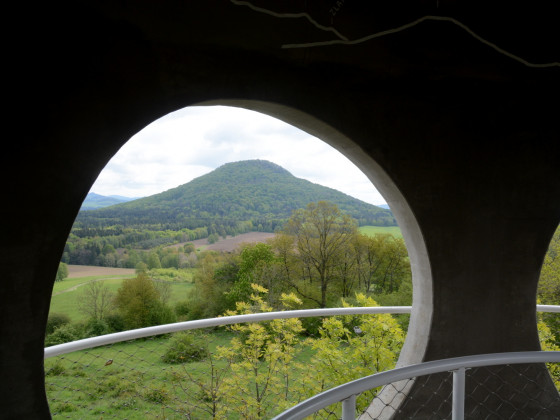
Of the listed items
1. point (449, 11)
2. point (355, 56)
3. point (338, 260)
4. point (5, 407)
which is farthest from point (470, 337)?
point (338, 260)

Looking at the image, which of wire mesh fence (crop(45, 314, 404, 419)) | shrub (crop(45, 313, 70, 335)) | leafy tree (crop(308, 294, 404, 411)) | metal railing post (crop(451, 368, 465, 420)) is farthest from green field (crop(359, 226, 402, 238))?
metal railing post (crop(451, 368, 465, 420))

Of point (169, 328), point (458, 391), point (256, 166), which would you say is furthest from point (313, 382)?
point (256, 166)

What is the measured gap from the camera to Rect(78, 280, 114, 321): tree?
51.8ft

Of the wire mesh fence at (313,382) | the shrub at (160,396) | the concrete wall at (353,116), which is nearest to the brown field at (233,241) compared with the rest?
the wire mesh fence at (313,382)

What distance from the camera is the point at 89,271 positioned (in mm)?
16828

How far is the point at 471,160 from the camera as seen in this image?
272cm

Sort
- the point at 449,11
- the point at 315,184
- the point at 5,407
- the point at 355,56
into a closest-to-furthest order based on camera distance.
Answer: the point at 5,407
the point at 355,56
the point at 449,11
the point at 315,184

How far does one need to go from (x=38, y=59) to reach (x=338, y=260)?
46.4ft

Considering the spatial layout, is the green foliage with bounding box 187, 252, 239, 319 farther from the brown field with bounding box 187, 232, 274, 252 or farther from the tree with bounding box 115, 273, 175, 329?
the tree with bounding box 115, 273, 175, 329

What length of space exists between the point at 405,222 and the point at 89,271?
54.9 ft

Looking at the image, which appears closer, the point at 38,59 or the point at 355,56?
the point at 38,59

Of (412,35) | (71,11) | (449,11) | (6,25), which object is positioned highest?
(449,11)

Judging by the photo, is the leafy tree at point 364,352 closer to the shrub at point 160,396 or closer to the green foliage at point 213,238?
the shrub at point 160,396

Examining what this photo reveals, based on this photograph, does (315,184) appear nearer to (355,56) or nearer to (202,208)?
(202,208)
